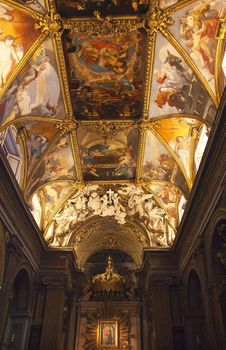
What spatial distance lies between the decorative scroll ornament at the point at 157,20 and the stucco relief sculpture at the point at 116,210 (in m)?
8.27

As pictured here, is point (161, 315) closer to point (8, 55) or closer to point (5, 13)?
point (8, 55)

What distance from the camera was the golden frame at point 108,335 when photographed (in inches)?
659

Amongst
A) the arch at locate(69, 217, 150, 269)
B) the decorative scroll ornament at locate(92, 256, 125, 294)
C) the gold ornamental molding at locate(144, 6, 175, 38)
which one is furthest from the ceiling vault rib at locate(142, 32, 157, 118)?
the decorative scroll ornament at locate(92, 256, 125, 294)

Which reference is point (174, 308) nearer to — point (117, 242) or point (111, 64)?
point (117, 242)

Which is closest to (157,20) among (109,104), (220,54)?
(220,54)

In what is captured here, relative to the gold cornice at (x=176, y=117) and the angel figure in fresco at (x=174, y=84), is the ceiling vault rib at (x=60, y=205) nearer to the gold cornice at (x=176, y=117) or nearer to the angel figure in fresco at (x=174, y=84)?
the gold cornice at (x=176, y=117)

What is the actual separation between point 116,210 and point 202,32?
9655 millimetres

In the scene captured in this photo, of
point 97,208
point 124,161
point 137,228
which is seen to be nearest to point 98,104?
point 124,161

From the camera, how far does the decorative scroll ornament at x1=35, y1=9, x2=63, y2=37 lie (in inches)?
368

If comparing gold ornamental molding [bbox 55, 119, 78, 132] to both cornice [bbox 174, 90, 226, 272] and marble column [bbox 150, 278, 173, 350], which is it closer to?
cornice [bbox 174, 90, 226, 272]

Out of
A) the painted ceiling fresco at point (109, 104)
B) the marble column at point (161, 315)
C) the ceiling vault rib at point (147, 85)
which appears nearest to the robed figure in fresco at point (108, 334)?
the marble column at point (161, 315)

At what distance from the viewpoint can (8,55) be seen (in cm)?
977

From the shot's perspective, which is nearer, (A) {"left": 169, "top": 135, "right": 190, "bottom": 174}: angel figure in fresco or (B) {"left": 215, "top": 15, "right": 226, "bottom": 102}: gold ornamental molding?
(B) {"left": 215, "top": 15, "right": 226, "bottom": 102}: gold ornamental molding

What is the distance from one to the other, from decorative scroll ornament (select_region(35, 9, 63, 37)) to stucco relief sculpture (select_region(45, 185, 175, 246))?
8.29m
